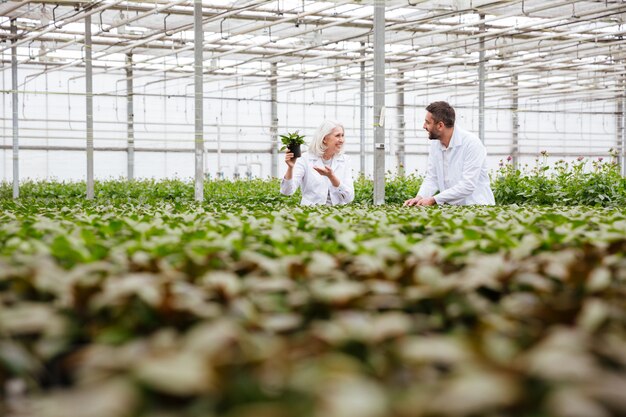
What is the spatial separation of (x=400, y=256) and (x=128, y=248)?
75cm

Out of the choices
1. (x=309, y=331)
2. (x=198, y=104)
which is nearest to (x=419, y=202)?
(x=198, y=104)

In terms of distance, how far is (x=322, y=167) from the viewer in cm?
695

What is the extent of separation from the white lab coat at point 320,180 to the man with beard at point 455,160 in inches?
29.3

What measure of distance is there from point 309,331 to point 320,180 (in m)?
5.85

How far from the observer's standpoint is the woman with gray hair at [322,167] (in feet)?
23.1

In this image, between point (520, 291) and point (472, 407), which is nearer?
point (472, 407)

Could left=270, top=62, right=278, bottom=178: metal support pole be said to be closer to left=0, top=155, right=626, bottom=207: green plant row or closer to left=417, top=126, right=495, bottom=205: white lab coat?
left=0, top=155, right=626, bottom=207: green plant row

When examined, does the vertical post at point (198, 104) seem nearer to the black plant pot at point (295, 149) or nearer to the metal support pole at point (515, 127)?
the black plant pot at point (295, 149)

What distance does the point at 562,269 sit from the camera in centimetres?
178

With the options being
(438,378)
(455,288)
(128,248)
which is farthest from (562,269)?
(128,248)

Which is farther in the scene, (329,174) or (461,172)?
(461,172)

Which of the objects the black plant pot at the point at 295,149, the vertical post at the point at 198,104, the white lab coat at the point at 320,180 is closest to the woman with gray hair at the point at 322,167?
the white lab coat at the point at 320,180

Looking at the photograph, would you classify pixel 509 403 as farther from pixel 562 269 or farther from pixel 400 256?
pixel 400 256

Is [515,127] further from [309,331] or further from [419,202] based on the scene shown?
[309,331]
